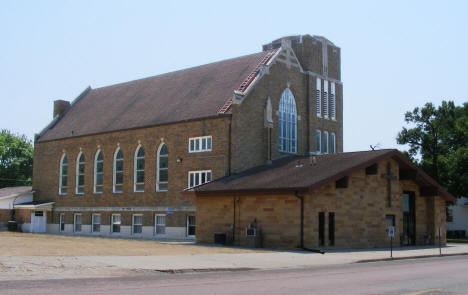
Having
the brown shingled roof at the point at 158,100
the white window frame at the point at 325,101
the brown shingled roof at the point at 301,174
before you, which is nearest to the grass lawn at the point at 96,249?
the brown shingled roof at the point at 301,174

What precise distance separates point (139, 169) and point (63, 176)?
1160cm

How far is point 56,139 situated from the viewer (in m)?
52.6

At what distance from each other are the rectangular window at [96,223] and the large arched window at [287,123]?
55.6 ft

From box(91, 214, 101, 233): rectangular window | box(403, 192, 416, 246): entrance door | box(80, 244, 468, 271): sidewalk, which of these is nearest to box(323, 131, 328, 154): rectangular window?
box(403, 192, 416, 246): entrance door

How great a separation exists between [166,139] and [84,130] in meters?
12.1

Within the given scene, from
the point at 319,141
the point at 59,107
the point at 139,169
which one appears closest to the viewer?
the point at 139,169

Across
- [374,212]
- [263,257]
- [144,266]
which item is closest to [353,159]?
[374,212]

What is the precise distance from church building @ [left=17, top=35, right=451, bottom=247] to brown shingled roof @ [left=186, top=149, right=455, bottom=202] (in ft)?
0.33

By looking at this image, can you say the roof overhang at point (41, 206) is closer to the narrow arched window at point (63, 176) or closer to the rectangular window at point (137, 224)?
the narrow arched window at point (63, 176)

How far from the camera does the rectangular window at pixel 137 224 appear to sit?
141 ft

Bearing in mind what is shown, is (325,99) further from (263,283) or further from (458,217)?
(263,283)

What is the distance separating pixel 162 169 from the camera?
41.7 metres

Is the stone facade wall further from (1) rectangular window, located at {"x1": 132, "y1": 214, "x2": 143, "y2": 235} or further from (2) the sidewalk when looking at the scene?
(1) rectangular window, located at {"x1": 132, "y1": 214, "x2": 143, "y2": 235}

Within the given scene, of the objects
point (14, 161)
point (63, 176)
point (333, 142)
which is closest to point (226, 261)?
point (333, 142)
